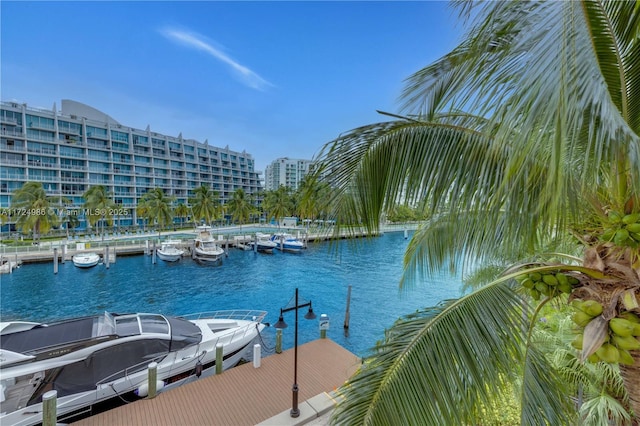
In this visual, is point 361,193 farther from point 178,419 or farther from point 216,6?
point 216,6

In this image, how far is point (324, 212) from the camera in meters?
2.00

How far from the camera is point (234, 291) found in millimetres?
17344

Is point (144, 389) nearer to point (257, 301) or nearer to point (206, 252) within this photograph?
point (257, 301)

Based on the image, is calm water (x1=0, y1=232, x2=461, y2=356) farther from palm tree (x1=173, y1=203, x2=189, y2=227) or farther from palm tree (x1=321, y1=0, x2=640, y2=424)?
palm tree (x1=173, y1=203, x2=189, y2=227)

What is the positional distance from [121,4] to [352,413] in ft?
37.5

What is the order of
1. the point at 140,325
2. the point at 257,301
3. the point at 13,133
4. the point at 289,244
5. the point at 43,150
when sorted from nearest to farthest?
the point at 140,325
the point at 257,301
the point at 289,244
the point at 13,133
the point at 43,150

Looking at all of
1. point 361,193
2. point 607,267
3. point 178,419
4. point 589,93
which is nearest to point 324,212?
point 361,193

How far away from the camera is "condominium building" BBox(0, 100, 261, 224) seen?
3438cm

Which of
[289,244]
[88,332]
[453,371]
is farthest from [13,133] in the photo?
[453,371]

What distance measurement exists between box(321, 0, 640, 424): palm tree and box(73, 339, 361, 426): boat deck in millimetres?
4000

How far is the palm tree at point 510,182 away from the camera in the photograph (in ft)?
3.44

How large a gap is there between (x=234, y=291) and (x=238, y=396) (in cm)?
1182

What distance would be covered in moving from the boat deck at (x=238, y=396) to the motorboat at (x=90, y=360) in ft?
2.13

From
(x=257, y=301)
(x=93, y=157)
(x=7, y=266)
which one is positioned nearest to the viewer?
(x=257, y=301)
